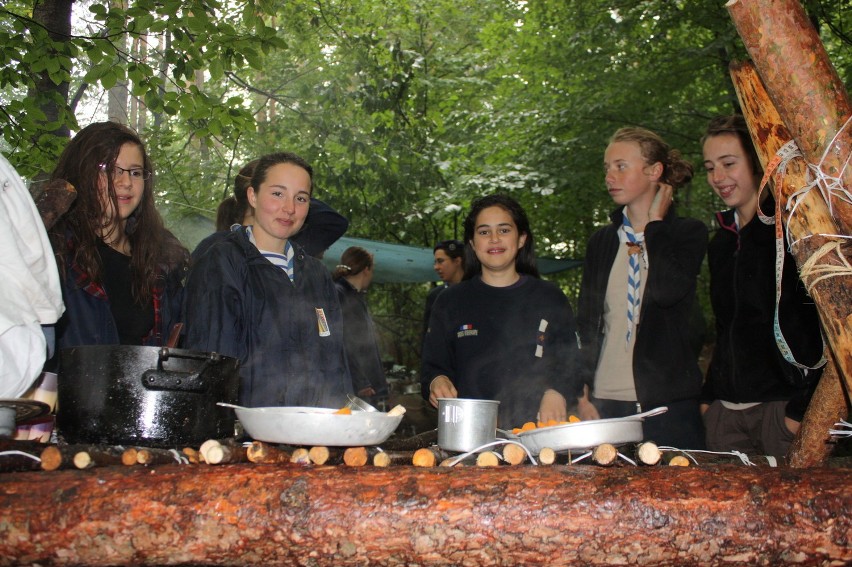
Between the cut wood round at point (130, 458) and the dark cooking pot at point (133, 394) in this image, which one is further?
the dark cooking pot at point (133, 394)

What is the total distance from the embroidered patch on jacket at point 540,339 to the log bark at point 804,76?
1786mm

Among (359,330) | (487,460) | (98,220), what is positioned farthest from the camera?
(359,330)

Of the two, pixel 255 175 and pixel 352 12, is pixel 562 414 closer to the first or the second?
pixel 255 175

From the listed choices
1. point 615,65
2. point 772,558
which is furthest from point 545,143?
point 772,558

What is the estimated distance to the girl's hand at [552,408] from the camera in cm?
349

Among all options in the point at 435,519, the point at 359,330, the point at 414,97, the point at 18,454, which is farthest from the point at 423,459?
the point at 414,97

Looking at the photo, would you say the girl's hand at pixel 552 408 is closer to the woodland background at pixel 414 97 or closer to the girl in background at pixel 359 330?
the girl in background at pixel 359 330

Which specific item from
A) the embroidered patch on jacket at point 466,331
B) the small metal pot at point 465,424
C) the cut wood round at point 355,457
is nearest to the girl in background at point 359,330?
the embroidered patch on jacket at point 466,331

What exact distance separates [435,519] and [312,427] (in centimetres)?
51

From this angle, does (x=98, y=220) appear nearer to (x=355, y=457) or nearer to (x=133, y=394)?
(x=133, y=394)

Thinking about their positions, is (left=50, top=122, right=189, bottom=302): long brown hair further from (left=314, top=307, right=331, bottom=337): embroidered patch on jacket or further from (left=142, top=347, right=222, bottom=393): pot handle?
(left=142, top=347, right=222, bottom=393): pot handle

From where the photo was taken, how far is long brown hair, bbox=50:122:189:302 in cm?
322

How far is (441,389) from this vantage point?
A: 352cm

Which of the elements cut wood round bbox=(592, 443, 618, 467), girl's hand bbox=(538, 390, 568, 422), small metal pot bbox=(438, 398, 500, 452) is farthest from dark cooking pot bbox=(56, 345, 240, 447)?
girl's hand bbox=(538, 390, 568, 422)
